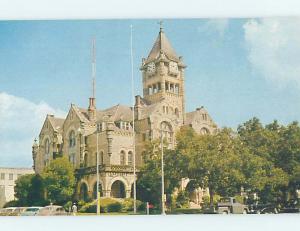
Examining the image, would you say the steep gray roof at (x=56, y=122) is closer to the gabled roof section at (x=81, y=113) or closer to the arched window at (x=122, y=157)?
the gabled roof section at (x=81, y=113)

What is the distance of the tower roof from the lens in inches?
528

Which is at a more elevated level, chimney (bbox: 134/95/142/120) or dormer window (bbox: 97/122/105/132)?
chimney (bbox: 134/95/142/120)

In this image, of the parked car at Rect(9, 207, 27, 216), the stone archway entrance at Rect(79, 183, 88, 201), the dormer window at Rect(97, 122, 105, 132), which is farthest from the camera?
the dormer window at Rect(97, 122, 105, 132)

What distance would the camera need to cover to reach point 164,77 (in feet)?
47.6

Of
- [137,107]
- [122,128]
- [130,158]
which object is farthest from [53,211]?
[137,107]

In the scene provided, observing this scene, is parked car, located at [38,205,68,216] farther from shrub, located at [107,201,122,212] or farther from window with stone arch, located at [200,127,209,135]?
window with stone arch, located at [200,127,209,135]

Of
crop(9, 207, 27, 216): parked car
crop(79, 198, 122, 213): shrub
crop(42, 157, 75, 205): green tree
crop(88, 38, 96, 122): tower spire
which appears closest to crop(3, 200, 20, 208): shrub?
crop(9, 207, 27, 216): parked car

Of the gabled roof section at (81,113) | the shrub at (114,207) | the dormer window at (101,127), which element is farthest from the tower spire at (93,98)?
the shrub at (114,207)

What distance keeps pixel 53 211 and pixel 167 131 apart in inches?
120

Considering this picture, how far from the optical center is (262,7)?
41.3ft

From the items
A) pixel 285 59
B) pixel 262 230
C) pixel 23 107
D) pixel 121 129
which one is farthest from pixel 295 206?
pixel 23 107

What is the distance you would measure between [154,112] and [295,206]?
354 cm

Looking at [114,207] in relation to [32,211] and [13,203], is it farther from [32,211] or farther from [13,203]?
[13,203]

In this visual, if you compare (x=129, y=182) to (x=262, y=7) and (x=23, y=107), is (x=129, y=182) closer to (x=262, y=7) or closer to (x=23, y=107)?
(x=23, y=107)
